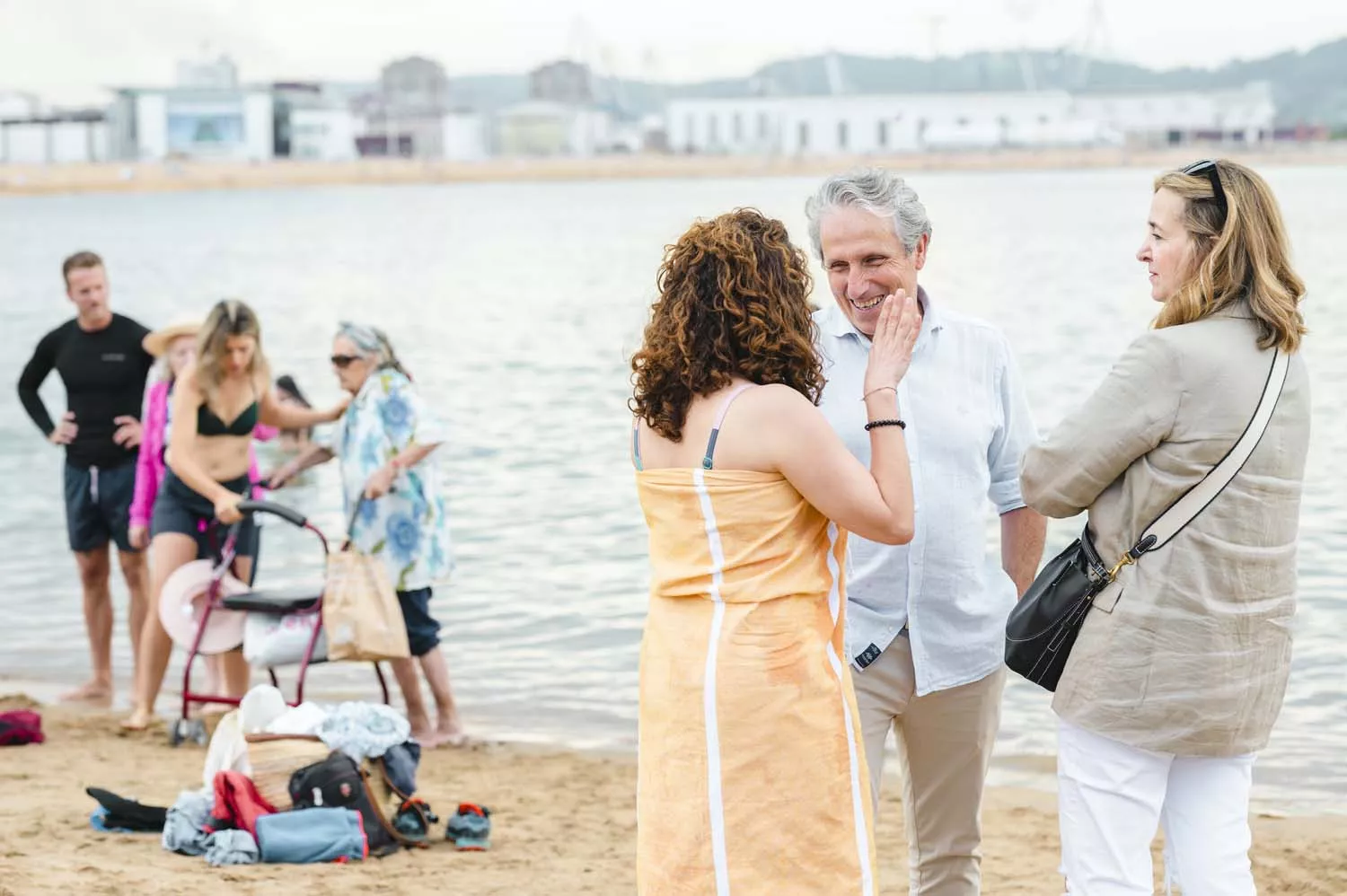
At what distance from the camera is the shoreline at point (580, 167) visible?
130625 mm

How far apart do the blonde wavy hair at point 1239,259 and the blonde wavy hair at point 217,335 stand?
4492 millimetres

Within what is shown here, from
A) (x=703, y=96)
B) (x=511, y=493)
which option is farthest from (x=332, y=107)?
(x=511, y=493)

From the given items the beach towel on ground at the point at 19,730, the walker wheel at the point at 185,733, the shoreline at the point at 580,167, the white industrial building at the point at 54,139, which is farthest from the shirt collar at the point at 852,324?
the white industrial building at the point at 54,139

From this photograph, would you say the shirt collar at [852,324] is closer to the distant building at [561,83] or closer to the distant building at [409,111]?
the distant building at [409,111]

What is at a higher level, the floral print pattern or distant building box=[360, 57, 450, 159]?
distant building box=[360, 57, 450, 159]

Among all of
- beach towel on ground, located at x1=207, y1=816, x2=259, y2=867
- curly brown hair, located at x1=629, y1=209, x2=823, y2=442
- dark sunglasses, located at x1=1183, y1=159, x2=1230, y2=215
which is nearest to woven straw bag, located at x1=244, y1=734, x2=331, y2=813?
beach towel on ground, located at x1=207, y1=816, x2=259, y2=867

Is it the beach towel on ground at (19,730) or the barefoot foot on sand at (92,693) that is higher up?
the beach towel on ground at (19,730)

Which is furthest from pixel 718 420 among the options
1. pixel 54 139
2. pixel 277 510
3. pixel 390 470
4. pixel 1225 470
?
pixel 54 139

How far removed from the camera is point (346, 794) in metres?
5.11

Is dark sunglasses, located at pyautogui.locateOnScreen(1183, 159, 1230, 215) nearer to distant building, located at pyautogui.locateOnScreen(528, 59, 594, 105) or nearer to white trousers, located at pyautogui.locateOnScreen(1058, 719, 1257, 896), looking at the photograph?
white trousers, located at pyautogui.locateOnScreen(1058, 719, 1257, 896)

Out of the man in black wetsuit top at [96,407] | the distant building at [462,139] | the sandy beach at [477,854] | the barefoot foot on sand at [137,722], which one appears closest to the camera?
the sandy beach at [477,854]

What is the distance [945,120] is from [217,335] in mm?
170833

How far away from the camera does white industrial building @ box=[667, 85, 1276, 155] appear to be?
542 ft

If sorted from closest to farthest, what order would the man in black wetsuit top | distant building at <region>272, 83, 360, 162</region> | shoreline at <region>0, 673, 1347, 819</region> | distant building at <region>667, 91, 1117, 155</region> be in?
shoreline at <region>0, 673, 1347, 819</region> → the man in black wetsuit top → distant building at <region>272, 83, 360, 162</region> → distant building at <region>667, 91, 1117, 155</region>
